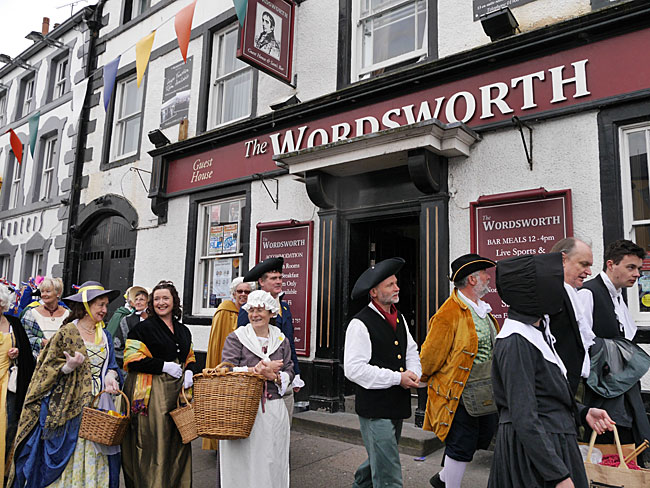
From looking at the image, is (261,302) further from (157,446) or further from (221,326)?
(221,326)

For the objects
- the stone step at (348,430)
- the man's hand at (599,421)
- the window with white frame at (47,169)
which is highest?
the window with white frame at (47,169)

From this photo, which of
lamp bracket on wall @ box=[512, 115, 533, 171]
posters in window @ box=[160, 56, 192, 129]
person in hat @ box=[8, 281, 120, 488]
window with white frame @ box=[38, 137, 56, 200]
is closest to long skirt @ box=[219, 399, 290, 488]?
person in hat @ box=[8, 281, 120, 488]

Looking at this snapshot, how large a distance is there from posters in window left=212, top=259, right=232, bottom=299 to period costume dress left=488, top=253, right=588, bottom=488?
6.32 meters

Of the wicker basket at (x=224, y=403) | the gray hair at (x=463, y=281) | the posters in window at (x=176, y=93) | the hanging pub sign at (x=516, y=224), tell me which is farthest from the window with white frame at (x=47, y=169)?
the gray hair at (x=463, y=281)

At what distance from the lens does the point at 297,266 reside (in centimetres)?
704

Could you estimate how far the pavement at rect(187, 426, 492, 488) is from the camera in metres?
4.35

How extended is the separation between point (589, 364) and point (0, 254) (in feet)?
50.5

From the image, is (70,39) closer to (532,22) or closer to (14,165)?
(14,165)

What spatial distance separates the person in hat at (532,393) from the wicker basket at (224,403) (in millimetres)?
1516

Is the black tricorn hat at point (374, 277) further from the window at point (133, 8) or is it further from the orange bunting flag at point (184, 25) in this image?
the window at point (133, 8)

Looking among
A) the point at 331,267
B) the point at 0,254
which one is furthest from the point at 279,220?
the point at 0,254

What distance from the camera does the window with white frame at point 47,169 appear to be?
1277 cm

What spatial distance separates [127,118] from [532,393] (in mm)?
10641

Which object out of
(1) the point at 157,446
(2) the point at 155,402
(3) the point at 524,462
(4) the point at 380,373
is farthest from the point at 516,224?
(1) the point at 157,446
